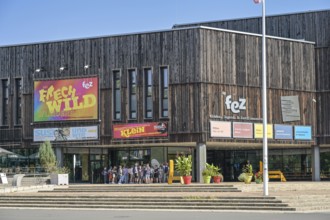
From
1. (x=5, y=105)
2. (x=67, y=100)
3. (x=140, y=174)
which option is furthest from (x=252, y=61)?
(x=5, y=105)

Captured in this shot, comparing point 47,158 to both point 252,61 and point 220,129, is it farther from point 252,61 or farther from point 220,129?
point 252,61

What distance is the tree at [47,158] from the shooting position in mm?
45875

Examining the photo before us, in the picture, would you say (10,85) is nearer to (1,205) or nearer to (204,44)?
(204,44)

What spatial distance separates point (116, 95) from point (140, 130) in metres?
3.14

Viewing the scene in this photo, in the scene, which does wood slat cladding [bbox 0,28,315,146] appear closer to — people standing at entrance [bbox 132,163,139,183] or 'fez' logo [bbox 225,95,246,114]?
'fez' logo [bbox 225,95,246,114]

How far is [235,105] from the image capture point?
46938mm

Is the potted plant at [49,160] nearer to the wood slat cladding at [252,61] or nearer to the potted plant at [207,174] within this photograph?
the potted plant at [207,174]

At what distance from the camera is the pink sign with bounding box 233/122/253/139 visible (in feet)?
153

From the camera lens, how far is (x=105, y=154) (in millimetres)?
53531

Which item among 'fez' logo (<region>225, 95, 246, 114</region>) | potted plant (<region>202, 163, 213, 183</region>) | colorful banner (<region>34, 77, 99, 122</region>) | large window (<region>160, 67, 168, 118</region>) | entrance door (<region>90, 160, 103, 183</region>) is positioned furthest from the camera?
entrance door (<region>90, 160, 103, 183</region>)

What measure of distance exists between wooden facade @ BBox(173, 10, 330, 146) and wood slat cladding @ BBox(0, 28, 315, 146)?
0.71m

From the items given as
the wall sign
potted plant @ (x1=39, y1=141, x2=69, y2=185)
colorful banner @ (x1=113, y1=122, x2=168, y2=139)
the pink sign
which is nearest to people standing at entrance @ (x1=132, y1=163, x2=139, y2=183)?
colorful banner @ (x1=113, y1=122, x2=168, y2=139)

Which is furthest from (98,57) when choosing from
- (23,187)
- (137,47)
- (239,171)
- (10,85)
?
(239,171)

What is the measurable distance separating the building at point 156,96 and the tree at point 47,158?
344 cm
